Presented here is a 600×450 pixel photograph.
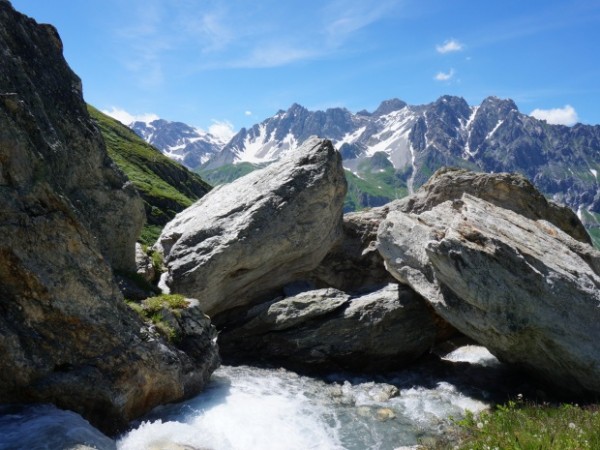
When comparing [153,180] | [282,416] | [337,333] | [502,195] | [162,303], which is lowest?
[282,416]

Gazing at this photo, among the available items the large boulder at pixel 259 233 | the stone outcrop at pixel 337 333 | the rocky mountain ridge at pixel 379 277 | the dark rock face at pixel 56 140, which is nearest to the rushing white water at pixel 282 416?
the stone outcrop at pixel 337 333

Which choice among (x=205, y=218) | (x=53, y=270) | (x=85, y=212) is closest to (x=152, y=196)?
(x=205, y=218)

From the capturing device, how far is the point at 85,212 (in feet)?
72.8

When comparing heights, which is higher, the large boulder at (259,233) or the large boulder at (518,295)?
the large boulder at (259,233)

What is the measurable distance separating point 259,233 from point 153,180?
96270mm

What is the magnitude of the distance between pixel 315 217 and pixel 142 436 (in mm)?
18400

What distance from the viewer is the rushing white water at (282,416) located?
14.1 meters

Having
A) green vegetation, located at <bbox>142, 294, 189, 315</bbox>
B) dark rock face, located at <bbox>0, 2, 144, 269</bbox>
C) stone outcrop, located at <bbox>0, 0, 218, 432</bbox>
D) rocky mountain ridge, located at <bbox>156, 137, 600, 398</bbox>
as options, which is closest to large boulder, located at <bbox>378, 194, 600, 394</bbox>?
rocky mountain ridge, located at <bbox>156, 137, 600, 398</bbox>

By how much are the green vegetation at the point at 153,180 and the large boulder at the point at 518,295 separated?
40.2m

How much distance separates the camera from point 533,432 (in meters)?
14.7

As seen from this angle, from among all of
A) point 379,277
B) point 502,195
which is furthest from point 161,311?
point 502,195

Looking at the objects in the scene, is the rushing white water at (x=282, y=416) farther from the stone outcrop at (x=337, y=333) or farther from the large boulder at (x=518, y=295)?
the large boulder at (x=518, y=295)

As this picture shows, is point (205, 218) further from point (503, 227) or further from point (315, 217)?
point (503, 227)

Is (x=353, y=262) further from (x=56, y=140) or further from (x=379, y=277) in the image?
(x=56, y=140)
